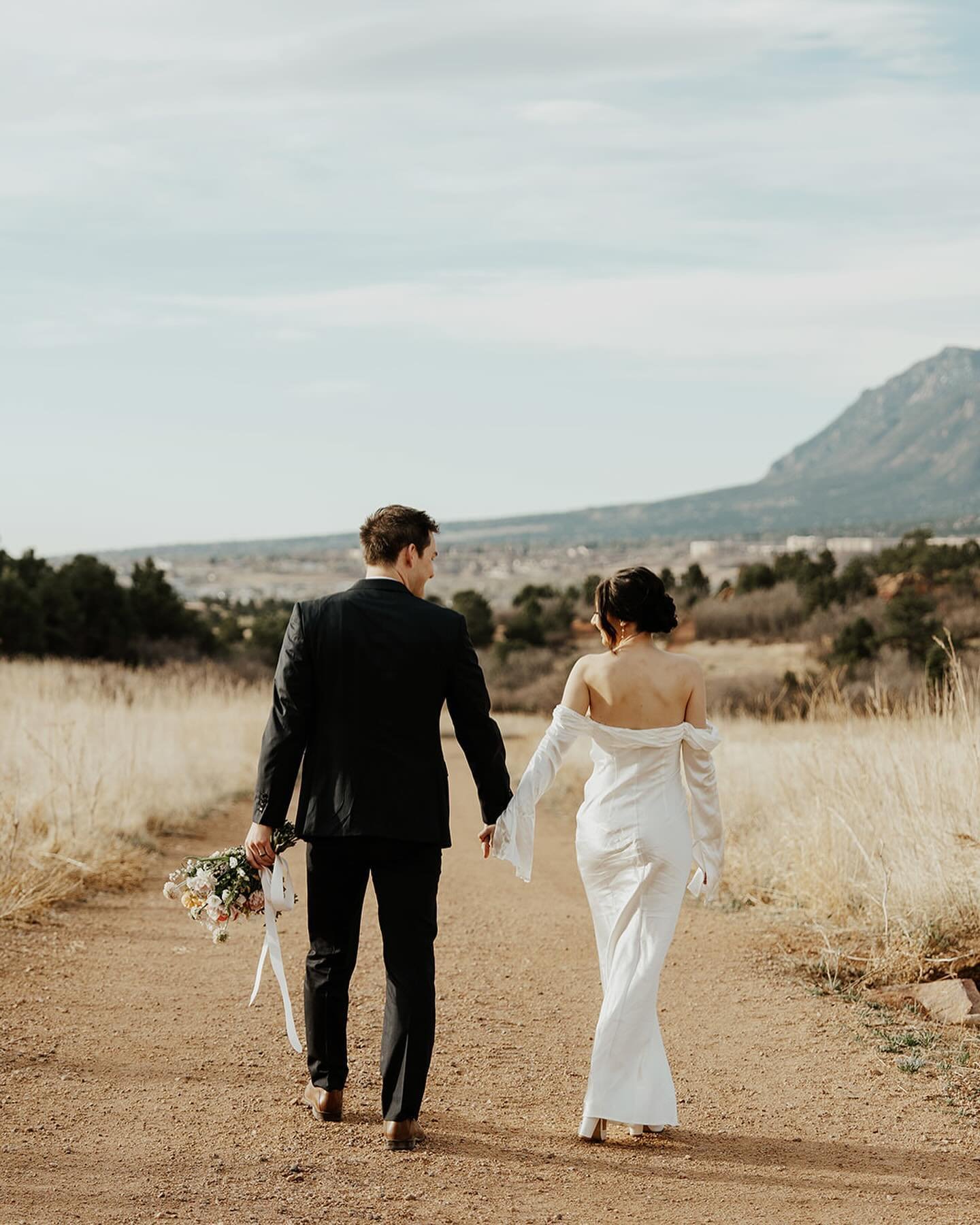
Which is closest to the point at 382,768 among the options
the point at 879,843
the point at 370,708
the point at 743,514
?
the point at 370,708

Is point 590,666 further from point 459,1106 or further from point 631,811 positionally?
point 459,1106

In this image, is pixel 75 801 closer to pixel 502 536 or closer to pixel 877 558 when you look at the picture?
pixel 877 558

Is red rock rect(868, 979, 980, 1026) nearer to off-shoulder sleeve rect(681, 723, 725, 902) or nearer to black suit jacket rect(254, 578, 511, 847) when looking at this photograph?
off-shoulder sleeve rect(681, 723, 725, 902)

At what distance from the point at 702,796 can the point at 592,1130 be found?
50.5 inches

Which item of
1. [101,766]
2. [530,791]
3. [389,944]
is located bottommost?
[101,766]

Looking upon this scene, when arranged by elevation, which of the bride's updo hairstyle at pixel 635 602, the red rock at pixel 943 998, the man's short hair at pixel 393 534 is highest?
the man's short hair at pixel 393 534

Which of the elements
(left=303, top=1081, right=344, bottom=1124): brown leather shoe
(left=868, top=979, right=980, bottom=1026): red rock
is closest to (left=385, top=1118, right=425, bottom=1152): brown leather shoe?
(left=303, top=1081, right=344, bottom=1124): brown leather shoe

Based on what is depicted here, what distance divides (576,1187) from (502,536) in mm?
181399

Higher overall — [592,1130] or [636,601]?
[636,601]

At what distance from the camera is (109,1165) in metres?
4.74

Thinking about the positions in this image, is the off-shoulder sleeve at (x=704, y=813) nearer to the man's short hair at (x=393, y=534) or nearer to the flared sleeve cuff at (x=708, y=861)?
the flared sleeve cuff at (x=708, y=861)

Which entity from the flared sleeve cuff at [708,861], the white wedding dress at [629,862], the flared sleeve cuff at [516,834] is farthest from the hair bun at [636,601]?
the flared sleeve cuff at [708,861]

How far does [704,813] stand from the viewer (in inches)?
212

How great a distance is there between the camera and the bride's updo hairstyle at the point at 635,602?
203 inches
